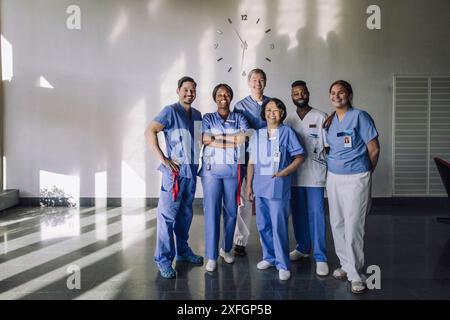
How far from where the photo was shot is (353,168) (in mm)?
2729

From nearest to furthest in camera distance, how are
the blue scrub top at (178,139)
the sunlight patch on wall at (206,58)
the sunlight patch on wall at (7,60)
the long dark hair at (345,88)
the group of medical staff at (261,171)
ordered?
the long dark hair at (345,88) < the group of medical staff at (261,171) < the blue scrub top at (178,139) < the sunlight patch on wall at (7,60) < the sunlight patch on wall at (206,58)

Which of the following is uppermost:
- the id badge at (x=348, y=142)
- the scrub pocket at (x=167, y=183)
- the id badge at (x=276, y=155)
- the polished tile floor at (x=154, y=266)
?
the id badge at (x=348, y=142)

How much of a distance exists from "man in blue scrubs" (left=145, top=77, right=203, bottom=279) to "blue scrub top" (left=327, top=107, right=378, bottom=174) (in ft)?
3.41

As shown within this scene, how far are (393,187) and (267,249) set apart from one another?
3555mm

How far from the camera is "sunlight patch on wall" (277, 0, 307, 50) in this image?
19.6 ft

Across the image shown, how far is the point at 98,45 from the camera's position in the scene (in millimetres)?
5930

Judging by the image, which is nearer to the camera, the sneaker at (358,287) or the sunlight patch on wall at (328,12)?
the sneaker at (358,287)

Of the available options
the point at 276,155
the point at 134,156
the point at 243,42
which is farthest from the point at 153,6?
the point at 276,155

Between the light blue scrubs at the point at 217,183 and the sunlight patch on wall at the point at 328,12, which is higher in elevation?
the sunlight patch on wall at the point at 328,12

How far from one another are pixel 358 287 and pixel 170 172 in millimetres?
1452

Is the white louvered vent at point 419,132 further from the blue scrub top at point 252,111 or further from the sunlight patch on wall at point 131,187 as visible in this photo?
the sunlight patch on wall at point 131,187

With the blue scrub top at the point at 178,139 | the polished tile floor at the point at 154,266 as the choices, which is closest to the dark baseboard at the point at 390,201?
the polished tile floor at the point at 154,266

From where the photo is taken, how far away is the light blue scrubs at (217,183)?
3.13 m
